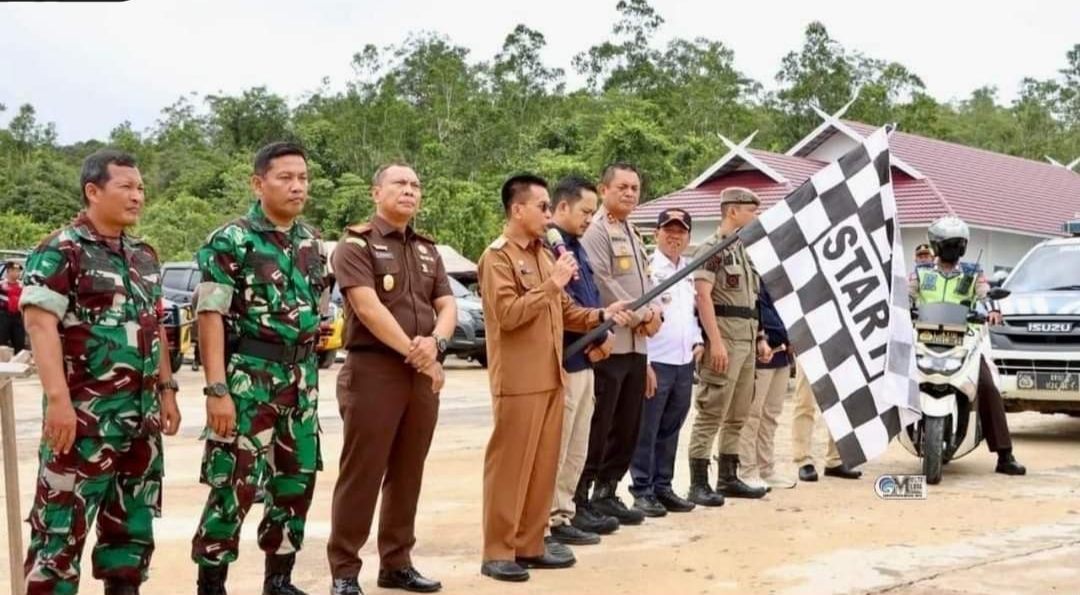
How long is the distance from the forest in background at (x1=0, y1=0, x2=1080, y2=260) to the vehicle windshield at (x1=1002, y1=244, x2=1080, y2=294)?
18.8 m

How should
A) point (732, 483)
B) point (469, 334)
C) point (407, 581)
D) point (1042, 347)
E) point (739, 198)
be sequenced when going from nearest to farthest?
point (407, 581) → point (739, 198) → point (732, 483) → point (1042, 347) → point (469, 334)

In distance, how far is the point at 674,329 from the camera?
7.34 m

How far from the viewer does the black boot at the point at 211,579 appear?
4.84 metres

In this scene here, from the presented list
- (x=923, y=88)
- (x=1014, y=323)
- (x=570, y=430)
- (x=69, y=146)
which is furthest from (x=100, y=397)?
(x=69, y=146)

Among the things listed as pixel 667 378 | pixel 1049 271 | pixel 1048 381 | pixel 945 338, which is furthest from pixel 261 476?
pixel 1049 271

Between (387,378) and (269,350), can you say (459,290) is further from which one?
(269,350)

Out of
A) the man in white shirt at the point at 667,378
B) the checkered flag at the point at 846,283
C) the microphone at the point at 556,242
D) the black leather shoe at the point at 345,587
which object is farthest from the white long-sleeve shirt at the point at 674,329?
the black leather shoe at the point at 345,587

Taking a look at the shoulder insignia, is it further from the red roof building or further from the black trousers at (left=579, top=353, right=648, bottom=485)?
the red roof building

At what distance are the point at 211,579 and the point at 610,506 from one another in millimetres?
2611

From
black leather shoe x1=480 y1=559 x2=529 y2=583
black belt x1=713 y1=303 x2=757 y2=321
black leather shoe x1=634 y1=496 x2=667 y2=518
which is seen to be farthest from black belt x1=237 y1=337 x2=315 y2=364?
black belt x1=713 y1=303 x2=757 y2=321

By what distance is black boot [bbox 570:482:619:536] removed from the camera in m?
6.60

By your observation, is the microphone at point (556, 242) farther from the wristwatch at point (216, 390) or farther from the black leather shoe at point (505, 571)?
the wristwatch at point (216, 390)

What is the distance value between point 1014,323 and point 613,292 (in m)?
5.71

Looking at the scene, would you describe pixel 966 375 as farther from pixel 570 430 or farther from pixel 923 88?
pixel 923 88
